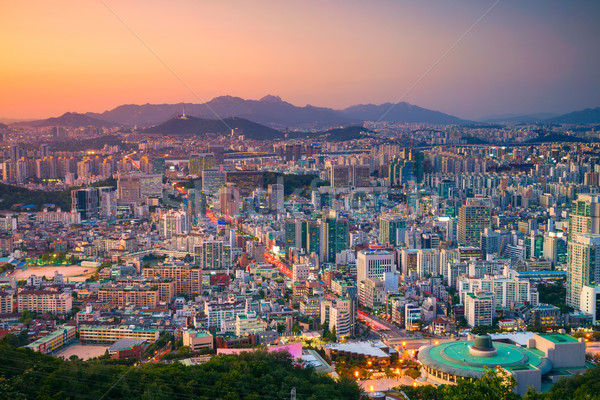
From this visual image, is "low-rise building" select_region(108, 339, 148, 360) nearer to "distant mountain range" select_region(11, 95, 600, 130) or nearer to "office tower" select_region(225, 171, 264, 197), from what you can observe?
"office tower" select_region(225, 171, 264, 197)

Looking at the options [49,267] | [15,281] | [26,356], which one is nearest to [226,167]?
[49,267]

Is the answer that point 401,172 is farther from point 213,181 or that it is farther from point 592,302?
point 592,302

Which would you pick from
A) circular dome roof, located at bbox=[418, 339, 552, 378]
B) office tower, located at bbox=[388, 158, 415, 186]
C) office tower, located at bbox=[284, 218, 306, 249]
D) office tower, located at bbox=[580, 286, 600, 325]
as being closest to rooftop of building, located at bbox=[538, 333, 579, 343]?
circular dome roof, located at bbox=[418, 339, 552, 378]

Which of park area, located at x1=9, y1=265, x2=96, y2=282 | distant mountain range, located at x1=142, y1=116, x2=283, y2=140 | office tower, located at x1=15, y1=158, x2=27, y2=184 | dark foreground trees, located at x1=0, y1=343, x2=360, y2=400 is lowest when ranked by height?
park area, located at x1=9, y1=265, x2=96, y2=282

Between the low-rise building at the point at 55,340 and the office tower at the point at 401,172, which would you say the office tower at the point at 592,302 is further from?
the office tower at the point at 401,172

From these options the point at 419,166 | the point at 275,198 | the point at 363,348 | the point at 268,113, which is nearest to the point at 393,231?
the point at 275,198

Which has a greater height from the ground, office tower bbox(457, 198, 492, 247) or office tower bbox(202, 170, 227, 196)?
office tower bbox(202, 170, 227, 196)

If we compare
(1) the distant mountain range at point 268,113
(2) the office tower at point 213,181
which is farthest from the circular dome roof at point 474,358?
(1) the distant mountain range at point 268,113
